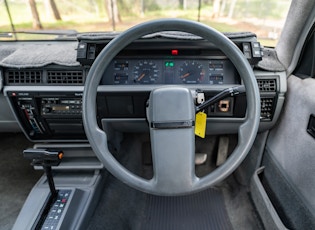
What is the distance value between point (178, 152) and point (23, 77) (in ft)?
3.12

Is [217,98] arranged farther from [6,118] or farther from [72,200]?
[6,118]

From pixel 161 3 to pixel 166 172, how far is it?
1.01 m

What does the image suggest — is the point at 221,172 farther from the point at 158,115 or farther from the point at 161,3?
the point at 161,3

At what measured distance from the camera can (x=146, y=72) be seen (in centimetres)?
129

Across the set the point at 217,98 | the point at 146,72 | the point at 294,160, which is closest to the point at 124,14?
the point at 146,72

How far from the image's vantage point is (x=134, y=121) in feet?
4.69

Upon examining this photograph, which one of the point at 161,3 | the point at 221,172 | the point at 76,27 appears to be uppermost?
the point at 161,3

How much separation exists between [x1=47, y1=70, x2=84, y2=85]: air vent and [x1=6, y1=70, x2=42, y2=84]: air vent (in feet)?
0.19

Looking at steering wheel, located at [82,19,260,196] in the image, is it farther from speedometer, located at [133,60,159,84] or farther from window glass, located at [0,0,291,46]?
window glass, located at [0,0,291,46]

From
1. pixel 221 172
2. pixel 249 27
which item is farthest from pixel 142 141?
pixel 221 172

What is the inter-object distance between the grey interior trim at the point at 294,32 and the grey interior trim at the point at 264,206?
64cm

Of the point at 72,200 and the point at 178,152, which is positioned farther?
the point at 72,200

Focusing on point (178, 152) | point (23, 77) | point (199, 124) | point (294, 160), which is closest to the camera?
point (178, 152)

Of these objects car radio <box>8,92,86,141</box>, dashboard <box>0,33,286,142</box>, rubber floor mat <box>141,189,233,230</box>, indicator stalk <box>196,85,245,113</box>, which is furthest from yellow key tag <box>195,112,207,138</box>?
rubber floor mat <box>141,189,233,230</box>
